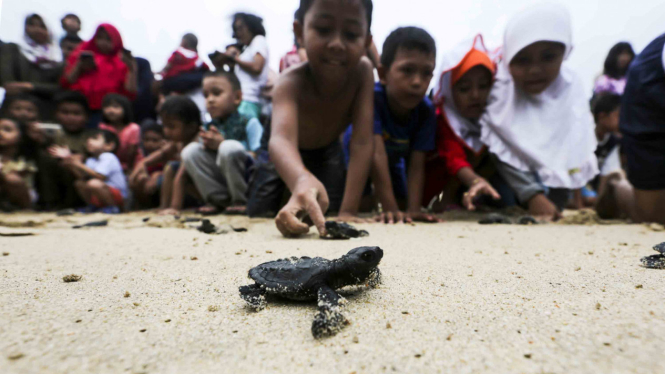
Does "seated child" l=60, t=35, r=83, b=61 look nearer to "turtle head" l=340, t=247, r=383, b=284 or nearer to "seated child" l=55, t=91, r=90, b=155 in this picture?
"seated child" l=55, t=91, r=90, b=155

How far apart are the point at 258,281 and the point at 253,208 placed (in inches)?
82.7

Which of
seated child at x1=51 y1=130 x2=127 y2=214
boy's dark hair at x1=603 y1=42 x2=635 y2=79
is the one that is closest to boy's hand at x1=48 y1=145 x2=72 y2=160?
seated child at x1=51 y1=130 x2=127 y2=214

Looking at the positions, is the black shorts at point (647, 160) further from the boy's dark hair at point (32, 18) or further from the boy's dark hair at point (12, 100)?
the boy's dark hair at point (32, 18)

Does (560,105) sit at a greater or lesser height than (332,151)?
greater

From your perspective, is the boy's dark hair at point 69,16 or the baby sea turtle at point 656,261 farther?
the boy's dark hair at point 69,16

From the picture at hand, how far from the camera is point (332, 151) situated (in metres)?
2.98

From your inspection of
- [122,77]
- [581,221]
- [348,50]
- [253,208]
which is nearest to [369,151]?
[348,50]

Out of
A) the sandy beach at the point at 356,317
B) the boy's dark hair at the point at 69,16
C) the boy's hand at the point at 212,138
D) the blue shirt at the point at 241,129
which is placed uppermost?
the boy's dark hair at the point at 69,16

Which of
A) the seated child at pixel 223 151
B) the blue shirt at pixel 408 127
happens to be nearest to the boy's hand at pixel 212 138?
the seated child at pixel 223 151

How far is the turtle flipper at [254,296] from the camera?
0.72 meters

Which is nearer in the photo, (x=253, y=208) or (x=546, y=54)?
(x=546, y=54)

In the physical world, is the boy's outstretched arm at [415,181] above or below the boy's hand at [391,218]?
above

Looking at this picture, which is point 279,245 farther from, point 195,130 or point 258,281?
point 195,130

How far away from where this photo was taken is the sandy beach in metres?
0.50
